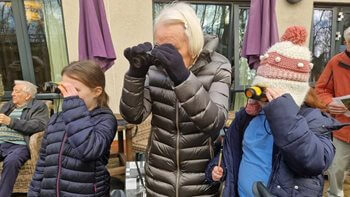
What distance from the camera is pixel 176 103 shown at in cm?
140

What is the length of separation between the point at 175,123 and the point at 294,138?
1.82 feet

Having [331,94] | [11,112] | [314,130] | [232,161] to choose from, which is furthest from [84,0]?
[331,94]

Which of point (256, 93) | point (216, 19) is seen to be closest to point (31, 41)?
point (216, 19)

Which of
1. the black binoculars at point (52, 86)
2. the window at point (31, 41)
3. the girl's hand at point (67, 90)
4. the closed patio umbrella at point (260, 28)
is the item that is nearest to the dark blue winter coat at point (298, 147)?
the girl's hand at point (67, 90)

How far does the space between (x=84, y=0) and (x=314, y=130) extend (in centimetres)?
235

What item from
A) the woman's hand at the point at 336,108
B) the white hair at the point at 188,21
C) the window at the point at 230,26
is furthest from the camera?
the window at the point at 230,26

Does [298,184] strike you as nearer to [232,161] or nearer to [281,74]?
[232,161]

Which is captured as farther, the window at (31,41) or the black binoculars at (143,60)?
the window at (31,41)

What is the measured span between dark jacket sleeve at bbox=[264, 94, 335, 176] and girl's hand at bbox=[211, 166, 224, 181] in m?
0.36

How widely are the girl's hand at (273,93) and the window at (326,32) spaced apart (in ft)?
13.3

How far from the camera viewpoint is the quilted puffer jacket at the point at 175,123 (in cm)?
140

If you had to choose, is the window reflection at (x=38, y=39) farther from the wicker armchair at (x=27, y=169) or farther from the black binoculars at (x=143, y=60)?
the black binoculars at (x=143, y=60)

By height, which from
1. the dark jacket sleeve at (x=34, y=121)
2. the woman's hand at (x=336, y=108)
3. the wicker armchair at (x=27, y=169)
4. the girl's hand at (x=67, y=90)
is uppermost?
the girl's hand at (x=67, y=90)

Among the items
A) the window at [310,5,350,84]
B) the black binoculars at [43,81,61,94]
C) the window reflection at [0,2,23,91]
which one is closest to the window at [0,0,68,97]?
the window reflection at [0,2,23,91]
